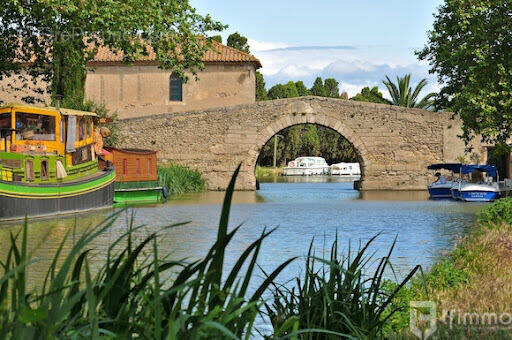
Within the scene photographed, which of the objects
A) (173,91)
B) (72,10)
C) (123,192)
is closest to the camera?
(72,10)

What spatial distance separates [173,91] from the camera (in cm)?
3619

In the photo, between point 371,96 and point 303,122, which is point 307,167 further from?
point 303,122

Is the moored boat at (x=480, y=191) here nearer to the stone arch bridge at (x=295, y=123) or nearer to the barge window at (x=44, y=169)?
the stone arch bridge at (x=295, y=123)

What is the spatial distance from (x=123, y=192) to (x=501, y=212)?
47.4 feet

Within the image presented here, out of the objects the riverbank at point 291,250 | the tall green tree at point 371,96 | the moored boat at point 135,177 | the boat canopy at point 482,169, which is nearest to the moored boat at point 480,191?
the boat canopy at point 482,169

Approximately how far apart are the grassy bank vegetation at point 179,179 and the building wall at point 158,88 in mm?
3896

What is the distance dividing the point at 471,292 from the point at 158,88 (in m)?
30.2

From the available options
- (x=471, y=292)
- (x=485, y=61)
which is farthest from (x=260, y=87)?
(x=471, y=292)

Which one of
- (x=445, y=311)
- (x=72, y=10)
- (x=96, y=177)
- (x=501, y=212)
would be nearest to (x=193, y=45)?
(x=72, y=10)

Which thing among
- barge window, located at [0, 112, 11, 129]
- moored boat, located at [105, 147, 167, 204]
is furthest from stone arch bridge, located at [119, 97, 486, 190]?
barge window, located at [0, 112, 11, 129]

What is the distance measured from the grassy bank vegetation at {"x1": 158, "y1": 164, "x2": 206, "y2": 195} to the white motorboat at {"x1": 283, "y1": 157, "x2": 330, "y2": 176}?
2364 centimetres

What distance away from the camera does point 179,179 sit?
102 ft

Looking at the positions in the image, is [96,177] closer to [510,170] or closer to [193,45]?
[193,45]

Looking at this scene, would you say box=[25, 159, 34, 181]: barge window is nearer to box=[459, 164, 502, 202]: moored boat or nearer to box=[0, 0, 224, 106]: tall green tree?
box=[0, 0, 224, 106]: tall green tree
